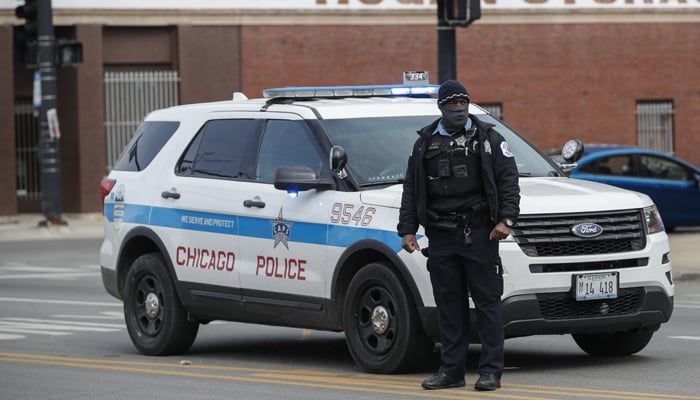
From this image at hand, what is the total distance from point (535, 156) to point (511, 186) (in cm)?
216

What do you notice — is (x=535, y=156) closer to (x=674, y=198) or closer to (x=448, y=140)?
(x=448, y=140)

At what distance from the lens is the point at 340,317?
10.6 m

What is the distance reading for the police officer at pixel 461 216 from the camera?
932 centimetres

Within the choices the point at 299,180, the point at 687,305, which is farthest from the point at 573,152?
the point at 687,305

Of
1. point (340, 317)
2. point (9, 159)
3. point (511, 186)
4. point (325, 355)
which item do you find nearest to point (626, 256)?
point (511, 186)

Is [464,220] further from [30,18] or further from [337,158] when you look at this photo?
[30,18]

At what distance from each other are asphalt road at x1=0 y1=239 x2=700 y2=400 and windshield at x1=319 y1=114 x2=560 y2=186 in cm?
129

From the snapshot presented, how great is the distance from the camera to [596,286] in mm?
9969

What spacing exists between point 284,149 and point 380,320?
172cm

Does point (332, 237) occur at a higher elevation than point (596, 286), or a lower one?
higher

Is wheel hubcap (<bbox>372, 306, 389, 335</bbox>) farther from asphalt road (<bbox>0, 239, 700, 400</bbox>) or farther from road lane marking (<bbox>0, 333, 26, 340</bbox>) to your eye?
road lane marking (<bbox>0, 333, 26, 340</bbox>)

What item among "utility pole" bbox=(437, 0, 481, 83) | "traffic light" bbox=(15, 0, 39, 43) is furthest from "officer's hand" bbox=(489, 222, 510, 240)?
"traffic light" bbox=(15, 0, 39, 43)

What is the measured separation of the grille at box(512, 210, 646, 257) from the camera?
9.84 m

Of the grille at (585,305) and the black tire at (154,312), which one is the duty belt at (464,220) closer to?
the grille at (585,305)
